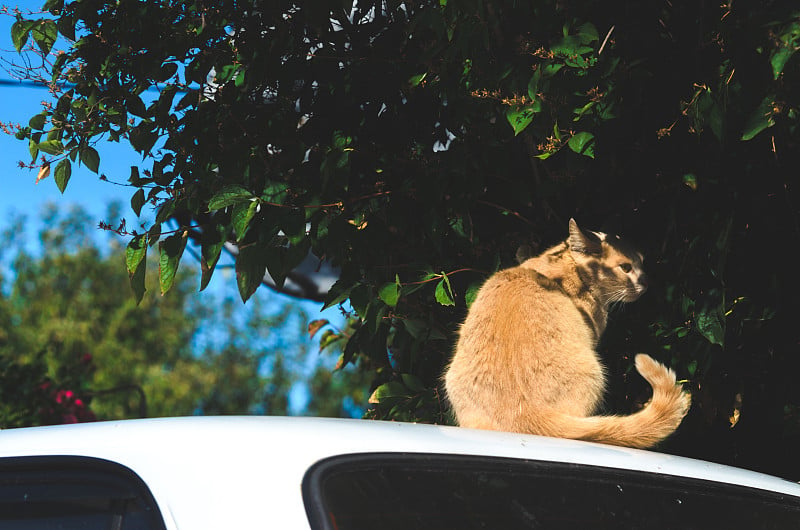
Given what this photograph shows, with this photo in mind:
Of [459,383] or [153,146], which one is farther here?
[153,146]

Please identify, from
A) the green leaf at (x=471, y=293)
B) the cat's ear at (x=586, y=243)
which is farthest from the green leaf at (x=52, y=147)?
the cat's ear at (x=586, y=243)

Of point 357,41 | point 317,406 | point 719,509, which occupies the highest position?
point 357,41

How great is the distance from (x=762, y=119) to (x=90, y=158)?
2605 millimetres

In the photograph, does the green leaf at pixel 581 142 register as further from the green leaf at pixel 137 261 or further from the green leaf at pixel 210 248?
the green leaf at pixel 137 261

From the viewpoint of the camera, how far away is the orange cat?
2.72m

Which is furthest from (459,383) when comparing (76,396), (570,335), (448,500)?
(76,396)

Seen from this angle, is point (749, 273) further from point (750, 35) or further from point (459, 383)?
point (459, 383)

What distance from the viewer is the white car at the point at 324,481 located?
1.52 meters

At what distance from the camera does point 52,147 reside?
11.4 ft

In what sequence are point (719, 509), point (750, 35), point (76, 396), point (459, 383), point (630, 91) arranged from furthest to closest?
point (76, 396)
point (459, 383)
point (630, 91)
point (750, 35)
point (719, 509)

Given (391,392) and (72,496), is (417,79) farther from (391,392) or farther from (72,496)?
(72,496)

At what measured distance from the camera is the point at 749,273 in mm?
3229

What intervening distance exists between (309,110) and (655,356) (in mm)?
1834

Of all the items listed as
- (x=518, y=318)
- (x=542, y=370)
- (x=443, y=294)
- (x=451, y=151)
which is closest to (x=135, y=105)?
(x=451, y=151)
